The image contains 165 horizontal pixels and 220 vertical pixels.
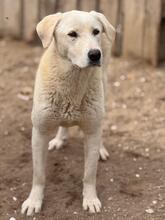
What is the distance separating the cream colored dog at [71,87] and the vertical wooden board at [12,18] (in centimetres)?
252

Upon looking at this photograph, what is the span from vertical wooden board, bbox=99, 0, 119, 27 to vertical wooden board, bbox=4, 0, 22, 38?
0.94 meters

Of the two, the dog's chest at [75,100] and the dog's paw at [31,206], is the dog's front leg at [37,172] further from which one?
the dog's chest at [75,100]

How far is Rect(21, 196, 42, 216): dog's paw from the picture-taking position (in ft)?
13.4

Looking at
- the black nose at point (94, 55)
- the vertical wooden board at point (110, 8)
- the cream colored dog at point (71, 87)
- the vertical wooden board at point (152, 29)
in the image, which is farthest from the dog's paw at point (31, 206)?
the vertical wooden board at point (110, 8)

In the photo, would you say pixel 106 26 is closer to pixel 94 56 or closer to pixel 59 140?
pixel 94 56

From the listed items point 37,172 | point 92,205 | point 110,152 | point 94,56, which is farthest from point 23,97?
point 94,56

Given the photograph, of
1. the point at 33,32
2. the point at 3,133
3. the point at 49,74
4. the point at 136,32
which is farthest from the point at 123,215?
the point at 33,32

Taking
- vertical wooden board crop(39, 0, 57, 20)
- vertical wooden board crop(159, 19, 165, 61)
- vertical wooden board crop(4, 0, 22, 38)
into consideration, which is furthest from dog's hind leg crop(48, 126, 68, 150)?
vertical wooden board crop(4, 0, 22, 38)

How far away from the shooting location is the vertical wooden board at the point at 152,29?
5.98 metres

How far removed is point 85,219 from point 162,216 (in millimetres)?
522

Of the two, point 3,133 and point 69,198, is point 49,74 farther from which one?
point 3,133

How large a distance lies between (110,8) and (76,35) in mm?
2654

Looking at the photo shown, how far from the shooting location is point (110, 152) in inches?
192

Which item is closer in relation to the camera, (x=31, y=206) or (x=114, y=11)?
(x=31, y=206)
